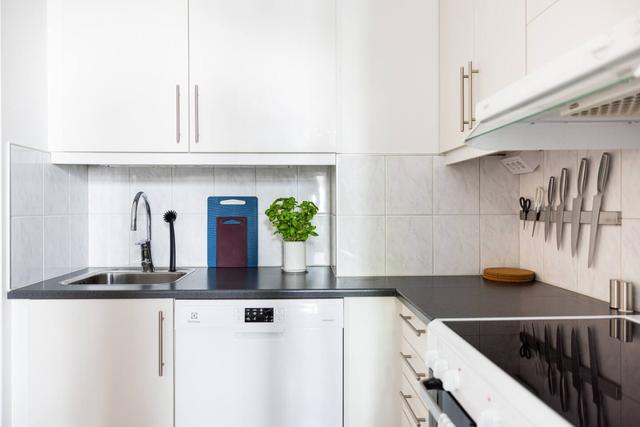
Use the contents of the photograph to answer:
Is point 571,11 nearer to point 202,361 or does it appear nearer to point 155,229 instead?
point 202,361

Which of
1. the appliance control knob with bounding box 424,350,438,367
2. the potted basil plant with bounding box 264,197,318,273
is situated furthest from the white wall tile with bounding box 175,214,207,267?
the appliance control knob with bounding box 424,350,438,367

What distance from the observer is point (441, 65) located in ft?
6.84

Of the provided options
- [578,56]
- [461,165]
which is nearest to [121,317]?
[461,165]

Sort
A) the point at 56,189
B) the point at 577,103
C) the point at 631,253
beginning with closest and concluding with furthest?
the point at 577,103
the point at 631,253
the point at 56,189

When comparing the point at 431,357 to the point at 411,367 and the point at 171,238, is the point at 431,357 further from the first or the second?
the point at 171,238

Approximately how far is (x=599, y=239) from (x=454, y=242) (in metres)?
0.67

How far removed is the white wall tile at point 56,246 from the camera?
2109 mm

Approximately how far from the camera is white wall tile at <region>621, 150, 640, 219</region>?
4.65 ft

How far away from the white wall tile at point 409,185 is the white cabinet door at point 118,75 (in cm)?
95

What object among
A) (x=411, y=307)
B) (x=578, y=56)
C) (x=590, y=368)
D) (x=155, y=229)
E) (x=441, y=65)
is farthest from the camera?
(x=155, y=229)

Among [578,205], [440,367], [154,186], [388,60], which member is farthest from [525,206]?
[154,186]

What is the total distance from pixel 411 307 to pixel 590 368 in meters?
0.73

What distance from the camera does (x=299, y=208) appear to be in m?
2.40

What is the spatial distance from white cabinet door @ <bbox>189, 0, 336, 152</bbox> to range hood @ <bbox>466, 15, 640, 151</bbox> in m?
0.98
